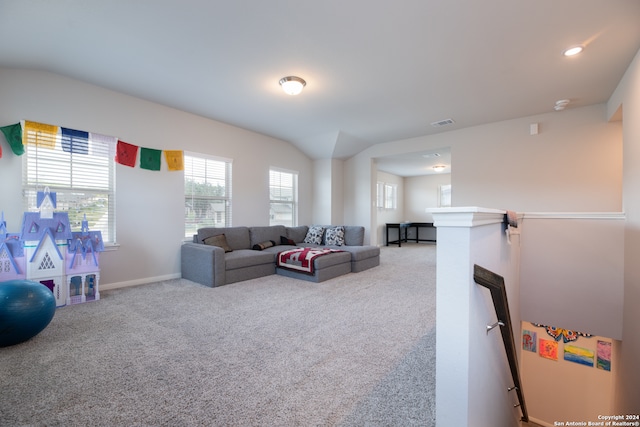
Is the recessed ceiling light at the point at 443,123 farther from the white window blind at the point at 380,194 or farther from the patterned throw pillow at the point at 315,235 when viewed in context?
the white window blind at the point at 380,194

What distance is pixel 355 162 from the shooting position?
7035 millimetres

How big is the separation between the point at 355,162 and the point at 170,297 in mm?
5122

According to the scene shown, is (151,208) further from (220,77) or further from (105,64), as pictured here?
(220,77)

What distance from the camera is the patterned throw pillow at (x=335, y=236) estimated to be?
5566 mm

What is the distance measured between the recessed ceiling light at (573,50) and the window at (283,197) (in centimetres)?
489

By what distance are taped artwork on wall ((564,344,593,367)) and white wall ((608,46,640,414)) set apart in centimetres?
31

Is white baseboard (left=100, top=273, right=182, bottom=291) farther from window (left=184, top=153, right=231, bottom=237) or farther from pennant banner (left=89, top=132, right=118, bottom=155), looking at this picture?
pennant banner (left=89, top=132, right=118, bottom=155)

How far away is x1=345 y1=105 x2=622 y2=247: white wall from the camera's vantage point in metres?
4.14

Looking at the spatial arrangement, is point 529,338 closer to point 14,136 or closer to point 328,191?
point 328,191

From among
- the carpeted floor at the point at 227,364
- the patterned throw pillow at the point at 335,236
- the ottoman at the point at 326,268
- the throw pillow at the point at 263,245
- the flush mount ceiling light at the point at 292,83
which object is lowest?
the carpeted floor at the point at 227,364

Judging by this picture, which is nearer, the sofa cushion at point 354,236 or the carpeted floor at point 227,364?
the carpeted floor at point 227,364

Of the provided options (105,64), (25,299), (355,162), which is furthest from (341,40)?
(355,162)

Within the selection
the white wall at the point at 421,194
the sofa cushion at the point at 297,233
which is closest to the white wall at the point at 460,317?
the sofa cushion at the point at 297,233

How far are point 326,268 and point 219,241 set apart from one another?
5.92ft
